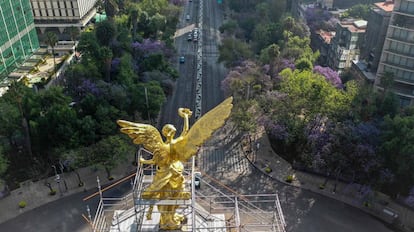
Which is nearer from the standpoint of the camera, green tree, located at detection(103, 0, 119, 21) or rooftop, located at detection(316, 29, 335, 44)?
green tree, located at detection(103, 0, 119, 21)

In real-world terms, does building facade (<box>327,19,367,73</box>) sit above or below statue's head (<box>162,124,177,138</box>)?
below

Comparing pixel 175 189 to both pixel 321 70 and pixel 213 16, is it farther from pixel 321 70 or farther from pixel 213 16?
pixel 213 16

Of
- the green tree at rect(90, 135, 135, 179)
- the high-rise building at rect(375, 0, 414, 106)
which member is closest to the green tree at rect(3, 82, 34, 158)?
the green tree at rect(90, 135, 135, 179)

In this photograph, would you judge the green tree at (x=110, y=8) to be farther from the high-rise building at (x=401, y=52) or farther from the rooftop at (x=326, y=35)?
the high-rise building at (x=401, y=52)

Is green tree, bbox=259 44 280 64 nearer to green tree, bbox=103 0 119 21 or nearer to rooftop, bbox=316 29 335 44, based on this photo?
rooftop, bbox=316 29 335 44

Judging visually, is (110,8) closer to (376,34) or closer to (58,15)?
(58,15)

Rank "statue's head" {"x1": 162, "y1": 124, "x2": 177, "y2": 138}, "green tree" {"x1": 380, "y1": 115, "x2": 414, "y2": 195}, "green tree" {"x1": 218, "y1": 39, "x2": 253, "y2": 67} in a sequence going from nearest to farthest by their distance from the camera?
"statue's head" {"x1": 162, "y1": 124, "x2": 177, "y2": 138} → "green tree" {"x1": 380, "y1": 115, "x2": 414, "y2": 195} → "green tree" {"x1": 218, "y1": 39, "x2": 253, "y2": 67}

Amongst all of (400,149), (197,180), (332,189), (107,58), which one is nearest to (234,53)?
(107,58)

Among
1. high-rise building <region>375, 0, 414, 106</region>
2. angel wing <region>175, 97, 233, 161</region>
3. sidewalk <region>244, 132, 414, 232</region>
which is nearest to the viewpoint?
angel wing <region>175, 97, 233, 161</region>
